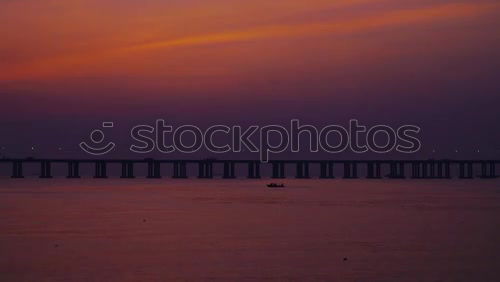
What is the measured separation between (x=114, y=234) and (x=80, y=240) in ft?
11.0

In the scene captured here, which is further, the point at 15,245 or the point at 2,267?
the point at 15,245

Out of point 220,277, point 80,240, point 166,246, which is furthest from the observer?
point 80,240

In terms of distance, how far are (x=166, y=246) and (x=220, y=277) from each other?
926cm

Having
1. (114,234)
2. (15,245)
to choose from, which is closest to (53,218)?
(114,234)

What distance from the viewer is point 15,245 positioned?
1542 inches

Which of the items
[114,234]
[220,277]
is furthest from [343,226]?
→ [220,277]

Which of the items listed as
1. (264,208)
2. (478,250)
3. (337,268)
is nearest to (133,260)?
(337,268)

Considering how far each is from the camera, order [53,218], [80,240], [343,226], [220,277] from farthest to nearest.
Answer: [53,218], [343,226], [80,240], [220,277]

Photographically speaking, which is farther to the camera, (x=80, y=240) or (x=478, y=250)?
(x=80, y=240)

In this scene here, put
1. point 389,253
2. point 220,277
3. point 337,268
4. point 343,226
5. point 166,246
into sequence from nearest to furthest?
point 220,277 → point 337,268 → point 389,253 → point 166,246 → point 343,226

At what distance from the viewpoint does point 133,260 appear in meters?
33.4

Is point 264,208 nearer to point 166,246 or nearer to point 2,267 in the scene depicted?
point 166,246

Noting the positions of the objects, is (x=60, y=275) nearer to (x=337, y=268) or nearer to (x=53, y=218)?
(x=337, y=268)

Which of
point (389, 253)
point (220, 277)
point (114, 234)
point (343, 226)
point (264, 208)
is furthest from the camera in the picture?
point (264, 208)
